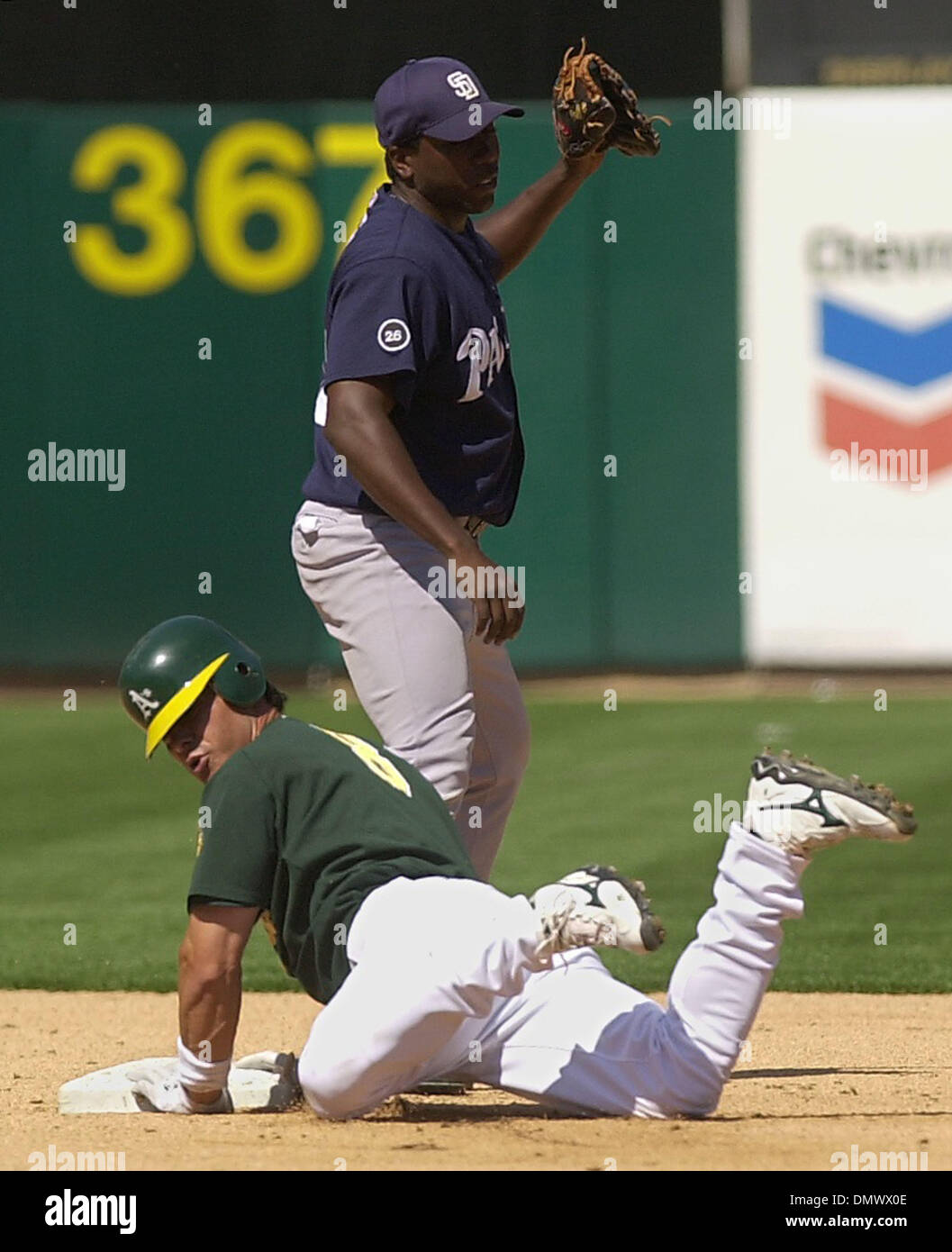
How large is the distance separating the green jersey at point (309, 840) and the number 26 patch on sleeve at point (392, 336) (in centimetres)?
86

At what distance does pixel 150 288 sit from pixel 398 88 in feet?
30.4

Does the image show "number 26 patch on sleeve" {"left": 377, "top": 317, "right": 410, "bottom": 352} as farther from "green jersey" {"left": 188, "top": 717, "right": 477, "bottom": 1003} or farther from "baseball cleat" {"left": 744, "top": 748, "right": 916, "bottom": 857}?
"baseball cleat" {"left": 744, "top": 748, "right": 916, "bottom": 857}

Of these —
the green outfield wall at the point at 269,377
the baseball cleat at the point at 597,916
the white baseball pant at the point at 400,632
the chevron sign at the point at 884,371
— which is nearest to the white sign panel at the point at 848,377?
the chevron sign at the point at 884,371

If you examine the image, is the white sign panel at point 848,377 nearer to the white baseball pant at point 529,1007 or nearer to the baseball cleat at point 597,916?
the white baseball pant at point 529,1007

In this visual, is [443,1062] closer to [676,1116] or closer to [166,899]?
[676,1116]

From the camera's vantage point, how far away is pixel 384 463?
467 cm

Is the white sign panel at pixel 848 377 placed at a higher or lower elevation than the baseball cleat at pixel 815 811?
higher

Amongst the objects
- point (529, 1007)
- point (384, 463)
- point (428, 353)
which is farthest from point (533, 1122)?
point (428, 353)

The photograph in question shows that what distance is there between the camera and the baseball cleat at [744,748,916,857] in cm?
412

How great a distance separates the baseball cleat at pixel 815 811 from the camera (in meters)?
4.12

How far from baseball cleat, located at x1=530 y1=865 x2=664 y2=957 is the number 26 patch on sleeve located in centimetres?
131

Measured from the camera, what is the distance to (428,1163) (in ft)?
13.2

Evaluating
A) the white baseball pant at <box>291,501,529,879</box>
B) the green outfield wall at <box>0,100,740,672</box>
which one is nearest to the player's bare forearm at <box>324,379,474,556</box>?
the white baseball pant at <box>291,501,529,879</box>

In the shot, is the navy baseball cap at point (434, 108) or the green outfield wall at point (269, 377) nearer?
the navy baseball cap at point (434, 108)
